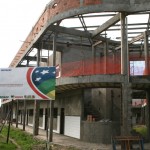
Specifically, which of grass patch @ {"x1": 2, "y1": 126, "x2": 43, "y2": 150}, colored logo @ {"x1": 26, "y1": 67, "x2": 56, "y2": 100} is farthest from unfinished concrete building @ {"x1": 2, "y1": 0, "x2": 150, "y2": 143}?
colored logo @ {"x1": 26, "y1": 67, "x2": 56, "y2": 100}

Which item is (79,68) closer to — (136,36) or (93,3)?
(93,3)

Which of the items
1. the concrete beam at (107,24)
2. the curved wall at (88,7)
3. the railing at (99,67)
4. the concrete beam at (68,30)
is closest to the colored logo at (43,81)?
the railing at (99,67)

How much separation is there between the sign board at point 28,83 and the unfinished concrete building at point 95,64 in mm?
5422

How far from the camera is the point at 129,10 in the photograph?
17.6 metres

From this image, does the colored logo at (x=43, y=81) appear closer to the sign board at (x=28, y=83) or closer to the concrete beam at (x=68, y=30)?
the sign board at (x=28, y=83)

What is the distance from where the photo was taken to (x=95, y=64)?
19.1 metres

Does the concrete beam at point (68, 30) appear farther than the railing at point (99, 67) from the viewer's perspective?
Yes

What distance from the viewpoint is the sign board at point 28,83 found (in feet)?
43.7

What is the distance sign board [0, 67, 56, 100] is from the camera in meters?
13.3

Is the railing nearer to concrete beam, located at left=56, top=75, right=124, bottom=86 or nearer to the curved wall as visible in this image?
concrete beam, located at left=56, top=75, right=124, bottom=86

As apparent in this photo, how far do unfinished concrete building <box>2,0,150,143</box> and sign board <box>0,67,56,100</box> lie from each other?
542 centimetres

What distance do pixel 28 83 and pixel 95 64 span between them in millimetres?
6425

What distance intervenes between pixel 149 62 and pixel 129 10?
3.59 m

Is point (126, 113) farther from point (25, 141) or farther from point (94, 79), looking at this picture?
point (25, 141)
